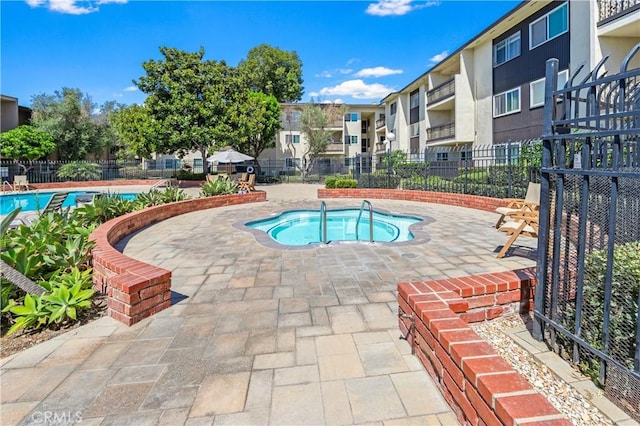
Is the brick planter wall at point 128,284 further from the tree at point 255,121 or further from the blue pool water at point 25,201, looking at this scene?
the tree at point 255,121

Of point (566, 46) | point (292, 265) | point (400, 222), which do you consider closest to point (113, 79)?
point (400, 222)

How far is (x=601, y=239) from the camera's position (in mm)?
2432

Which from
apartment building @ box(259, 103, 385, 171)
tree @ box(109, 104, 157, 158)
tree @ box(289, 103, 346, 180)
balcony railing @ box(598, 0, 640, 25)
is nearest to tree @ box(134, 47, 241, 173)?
tree @ box(109, 104, 157, 158)

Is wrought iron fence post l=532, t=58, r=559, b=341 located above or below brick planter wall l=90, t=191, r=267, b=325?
above

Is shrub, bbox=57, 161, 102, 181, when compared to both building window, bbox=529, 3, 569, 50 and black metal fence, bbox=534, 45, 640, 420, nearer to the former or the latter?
building window, bbox=529, 3, 569, 50

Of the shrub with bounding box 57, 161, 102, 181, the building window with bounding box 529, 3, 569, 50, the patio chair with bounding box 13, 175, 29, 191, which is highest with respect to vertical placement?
the building window with bounding box 529, 3, 569, 50

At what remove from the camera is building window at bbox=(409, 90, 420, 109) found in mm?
27553

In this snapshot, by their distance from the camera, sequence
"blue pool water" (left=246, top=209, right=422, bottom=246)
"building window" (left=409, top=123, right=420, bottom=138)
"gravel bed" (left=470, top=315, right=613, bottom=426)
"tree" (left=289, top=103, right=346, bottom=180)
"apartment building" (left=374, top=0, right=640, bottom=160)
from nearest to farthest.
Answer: "gravel bed" (left=470, top=315, right=613, bottom=426) → "blue pool water" (left=246, top=209, right=422, bottom=246) → "apartment building" (left=374, top=0, right=640, bottom=160) → "building window" (left=409, top=123, right=420, bottom=138) → "tree" (left=289, top=103, right=346, bottom=180)

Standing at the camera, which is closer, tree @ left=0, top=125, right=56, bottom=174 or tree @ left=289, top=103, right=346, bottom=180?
tree @ left=0, top=125, right=56, bottom=174

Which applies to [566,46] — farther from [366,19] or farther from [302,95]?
[302,95]

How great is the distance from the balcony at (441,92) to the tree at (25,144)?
90.2 ft

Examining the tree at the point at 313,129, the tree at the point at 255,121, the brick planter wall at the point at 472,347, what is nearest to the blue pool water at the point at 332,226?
the brick planter wall at the point at 472,347

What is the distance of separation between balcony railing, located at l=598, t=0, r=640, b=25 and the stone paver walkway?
11809 mm

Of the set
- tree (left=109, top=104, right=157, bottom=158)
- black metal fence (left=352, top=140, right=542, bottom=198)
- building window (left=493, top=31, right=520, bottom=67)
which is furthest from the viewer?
tree (left=109, top=104, right=157, bottom=158)
